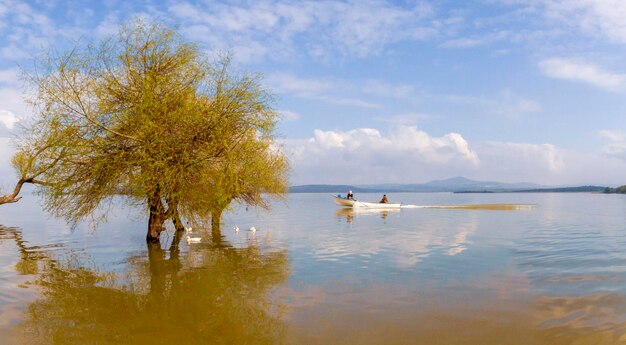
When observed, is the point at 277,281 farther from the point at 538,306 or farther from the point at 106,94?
the point at 106,94

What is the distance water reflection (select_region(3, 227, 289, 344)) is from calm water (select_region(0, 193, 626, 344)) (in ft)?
0.16

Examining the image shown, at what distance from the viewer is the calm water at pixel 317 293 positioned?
400 inches

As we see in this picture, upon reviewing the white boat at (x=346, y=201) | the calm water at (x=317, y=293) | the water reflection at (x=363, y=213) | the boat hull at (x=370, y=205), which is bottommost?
the calm water at (x=317, y=293)

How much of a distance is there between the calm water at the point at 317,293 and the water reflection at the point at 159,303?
49 mm

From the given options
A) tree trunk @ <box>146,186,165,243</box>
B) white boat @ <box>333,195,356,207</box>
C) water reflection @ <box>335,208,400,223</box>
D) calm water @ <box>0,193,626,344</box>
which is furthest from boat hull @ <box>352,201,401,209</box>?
tree trunk @ <box>146,186,165,243</box>

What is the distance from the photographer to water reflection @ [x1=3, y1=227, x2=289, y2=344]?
10109 millimetres

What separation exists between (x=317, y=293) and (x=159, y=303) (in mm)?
4569

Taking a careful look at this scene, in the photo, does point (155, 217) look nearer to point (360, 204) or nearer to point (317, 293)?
point (317, 293)

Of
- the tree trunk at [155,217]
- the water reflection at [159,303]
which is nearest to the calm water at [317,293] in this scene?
the water reflection at [159,303]

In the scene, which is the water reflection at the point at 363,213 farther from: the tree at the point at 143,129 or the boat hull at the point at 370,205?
the tree at the point at 143,129

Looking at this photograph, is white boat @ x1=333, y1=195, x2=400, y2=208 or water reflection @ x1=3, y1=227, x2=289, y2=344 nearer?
water reflection @ x1=3, y1=227, x2=289, y2=344

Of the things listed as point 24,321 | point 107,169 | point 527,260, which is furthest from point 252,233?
point 24,321

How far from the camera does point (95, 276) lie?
667 inches

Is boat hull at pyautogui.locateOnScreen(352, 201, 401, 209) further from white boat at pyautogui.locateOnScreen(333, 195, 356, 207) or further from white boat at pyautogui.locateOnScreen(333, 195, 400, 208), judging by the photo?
white boat at pyautogui.locateOnScreen(333, 195, 356, 207)
